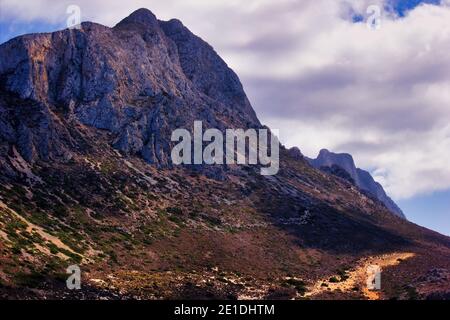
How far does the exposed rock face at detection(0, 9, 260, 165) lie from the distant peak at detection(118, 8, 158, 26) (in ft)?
11.2

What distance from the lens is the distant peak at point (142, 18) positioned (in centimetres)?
Answer: 17375

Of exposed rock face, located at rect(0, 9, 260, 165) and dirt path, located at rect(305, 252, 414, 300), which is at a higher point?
exposed rock face, located at rect(0, 9, 260, 165)

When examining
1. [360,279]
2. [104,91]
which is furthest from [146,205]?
[360,279]

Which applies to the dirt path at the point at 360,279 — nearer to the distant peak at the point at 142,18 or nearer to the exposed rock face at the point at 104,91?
the exposed rock face at the point at 104,91

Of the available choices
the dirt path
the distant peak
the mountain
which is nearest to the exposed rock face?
the mountain

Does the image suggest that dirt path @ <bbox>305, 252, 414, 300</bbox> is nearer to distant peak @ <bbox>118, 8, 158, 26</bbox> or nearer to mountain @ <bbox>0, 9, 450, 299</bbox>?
mountain @ <bbox>0, 9, 450, 299</bbox>

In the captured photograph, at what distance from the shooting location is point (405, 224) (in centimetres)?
15838

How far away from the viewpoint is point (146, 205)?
97438 millimetres

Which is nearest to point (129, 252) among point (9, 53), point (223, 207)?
point (223, 207)

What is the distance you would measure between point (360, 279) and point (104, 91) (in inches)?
2871

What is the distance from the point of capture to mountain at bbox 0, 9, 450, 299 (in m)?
66.1

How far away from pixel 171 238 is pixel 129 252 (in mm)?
13926

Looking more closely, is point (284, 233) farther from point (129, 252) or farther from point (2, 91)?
point (2, 91)

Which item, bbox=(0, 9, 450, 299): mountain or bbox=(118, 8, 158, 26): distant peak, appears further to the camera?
bbox=(118, 8, 158, 26): distant peak
